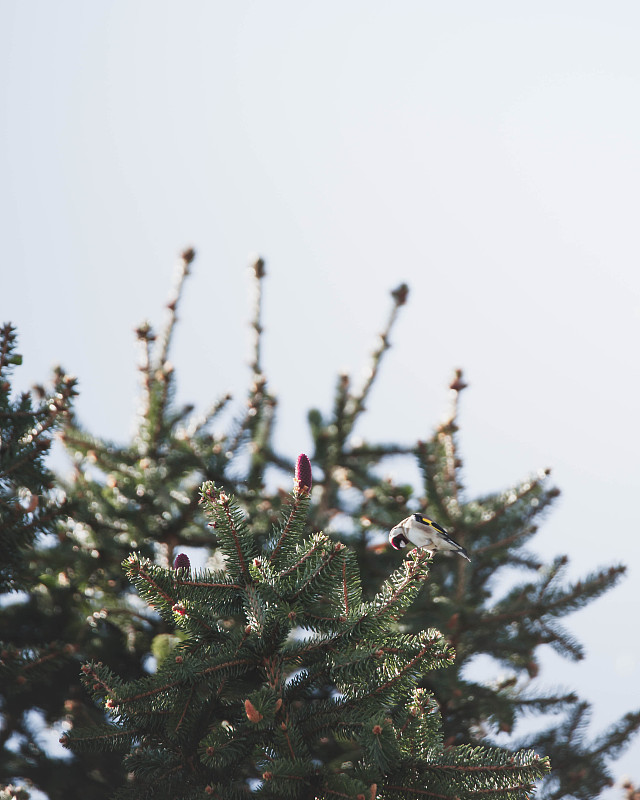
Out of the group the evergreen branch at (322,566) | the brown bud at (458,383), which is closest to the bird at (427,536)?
the evergreen branch at (322,566)

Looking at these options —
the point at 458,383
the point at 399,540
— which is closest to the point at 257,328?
the point at 458,383

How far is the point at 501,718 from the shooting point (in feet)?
13.3

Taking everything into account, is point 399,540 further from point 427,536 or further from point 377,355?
point 377,355

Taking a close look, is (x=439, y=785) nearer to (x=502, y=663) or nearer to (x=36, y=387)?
(x=502, y=663)

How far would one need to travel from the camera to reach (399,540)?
2.89m

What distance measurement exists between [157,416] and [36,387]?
1.08m

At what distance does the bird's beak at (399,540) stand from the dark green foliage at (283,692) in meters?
0.26

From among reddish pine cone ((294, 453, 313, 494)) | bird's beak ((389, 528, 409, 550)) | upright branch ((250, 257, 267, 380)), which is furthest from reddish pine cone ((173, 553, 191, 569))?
upright branch ((250, 257, 267, 380))

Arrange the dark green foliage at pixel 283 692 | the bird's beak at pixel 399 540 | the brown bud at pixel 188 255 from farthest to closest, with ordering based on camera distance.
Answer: the brown bud at pixel 188 255 → the bird's beak at pixel 399 540 → the dark green foliage at pixel 283 692

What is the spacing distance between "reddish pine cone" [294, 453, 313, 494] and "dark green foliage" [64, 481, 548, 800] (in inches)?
1.1

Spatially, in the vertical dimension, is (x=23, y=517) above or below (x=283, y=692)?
above

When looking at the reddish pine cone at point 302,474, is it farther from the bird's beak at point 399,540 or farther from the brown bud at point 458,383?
the brown bud at point 458,383

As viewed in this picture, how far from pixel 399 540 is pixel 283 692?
0.75 metres

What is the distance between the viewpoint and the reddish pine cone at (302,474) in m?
2.55
